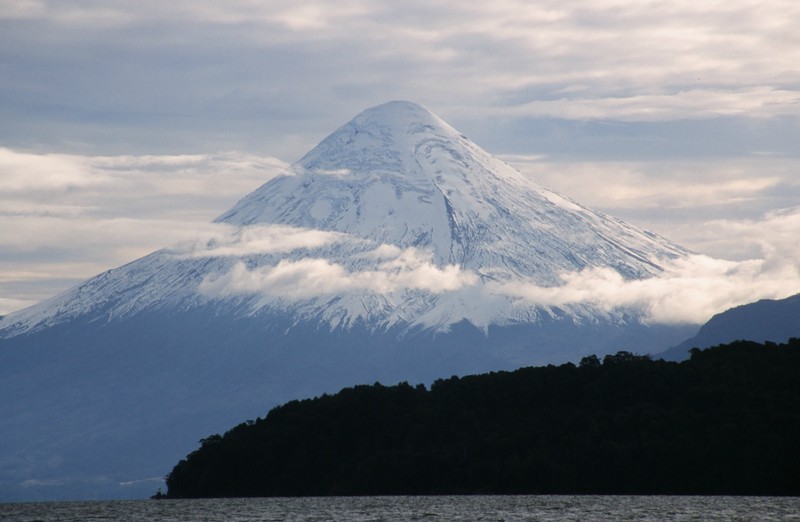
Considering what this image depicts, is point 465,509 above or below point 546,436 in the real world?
below

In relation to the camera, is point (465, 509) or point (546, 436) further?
point (546, 436)

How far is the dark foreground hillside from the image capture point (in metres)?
132

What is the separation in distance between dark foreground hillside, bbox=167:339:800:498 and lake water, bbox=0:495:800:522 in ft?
10.0

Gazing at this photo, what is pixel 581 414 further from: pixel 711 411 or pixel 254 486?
pixel 254 486

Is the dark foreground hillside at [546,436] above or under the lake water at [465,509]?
above

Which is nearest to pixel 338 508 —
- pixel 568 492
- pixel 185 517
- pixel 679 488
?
pixel 185 517

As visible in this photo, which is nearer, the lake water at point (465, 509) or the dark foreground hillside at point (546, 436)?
the lake water at point (465, 509)

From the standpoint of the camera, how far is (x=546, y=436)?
142m

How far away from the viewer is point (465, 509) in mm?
118875

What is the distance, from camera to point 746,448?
13012cm

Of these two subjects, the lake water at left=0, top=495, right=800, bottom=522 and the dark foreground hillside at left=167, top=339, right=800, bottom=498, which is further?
the dark foreground hillside at left=167, top=339, right=800, bottom=498

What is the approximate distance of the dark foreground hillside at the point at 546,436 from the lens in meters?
132

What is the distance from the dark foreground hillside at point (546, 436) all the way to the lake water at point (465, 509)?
10.0ft

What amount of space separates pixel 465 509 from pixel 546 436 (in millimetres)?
25629
